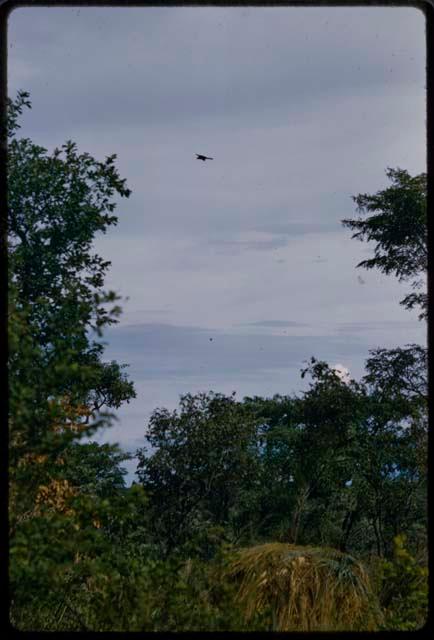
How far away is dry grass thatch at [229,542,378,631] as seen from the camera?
320 inches

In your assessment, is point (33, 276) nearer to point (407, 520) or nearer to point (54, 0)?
point (54, 0)

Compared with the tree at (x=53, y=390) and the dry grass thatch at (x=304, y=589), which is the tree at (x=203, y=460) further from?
the dry grass thatch at (x=304, y=589)

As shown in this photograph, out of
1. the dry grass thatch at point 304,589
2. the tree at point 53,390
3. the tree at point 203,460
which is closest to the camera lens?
the tree at point 53,390

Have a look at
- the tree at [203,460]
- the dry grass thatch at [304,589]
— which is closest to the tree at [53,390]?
the dry grass thatch at [304,589]

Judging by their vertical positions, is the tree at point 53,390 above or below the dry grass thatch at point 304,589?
above

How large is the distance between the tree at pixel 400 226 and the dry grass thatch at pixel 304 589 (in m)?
14.4

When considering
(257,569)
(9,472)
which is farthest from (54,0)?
(257,569)

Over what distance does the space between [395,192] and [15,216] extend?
13.4 meters

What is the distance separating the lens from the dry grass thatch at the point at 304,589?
812cm

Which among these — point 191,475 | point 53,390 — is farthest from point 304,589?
point 191,475

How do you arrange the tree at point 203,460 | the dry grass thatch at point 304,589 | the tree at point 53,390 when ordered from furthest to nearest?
the tree at point 203,460
the dry grass thatch at point 304,589
the tree at point 53,390

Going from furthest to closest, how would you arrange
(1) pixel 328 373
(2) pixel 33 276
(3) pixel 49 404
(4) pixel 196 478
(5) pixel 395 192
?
1. (5) pixel 395 192
2. (1) pixel 328 373
3. (4) pixel 196 478
4. (2) pixel 33 276
5. (3) pixel 49 404

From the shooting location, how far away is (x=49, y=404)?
656 centimetres

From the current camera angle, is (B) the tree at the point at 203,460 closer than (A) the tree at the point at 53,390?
No
